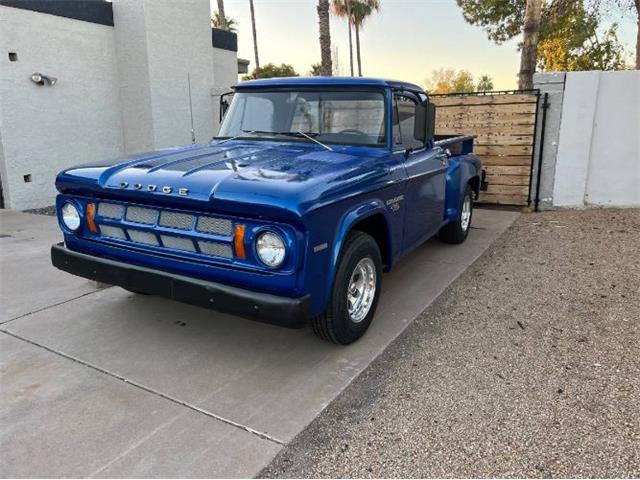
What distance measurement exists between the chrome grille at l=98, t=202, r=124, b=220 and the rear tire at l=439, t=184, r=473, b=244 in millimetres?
4032

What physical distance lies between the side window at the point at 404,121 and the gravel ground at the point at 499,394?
149 centimetres

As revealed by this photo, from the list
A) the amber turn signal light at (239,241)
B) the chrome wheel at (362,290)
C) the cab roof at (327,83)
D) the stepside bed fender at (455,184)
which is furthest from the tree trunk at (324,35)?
the amber turn signal light at (239,241)

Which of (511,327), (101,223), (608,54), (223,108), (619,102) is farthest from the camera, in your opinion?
(608,54)

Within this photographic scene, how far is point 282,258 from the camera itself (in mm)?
2717

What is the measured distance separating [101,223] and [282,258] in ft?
4.86

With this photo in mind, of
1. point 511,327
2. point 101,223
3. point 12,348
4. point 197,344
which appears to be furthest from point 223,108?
point 511,327

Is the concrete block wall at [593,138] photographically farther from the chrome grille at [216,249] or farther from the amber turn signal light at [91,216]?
the amber turn signal light at [91,216]

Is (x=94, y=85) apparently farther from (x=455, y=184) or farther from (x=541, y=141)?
(x=541, y=141)

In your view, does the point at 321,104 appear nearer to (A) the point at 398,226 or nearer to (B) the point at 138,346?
(A) the point at 398,226

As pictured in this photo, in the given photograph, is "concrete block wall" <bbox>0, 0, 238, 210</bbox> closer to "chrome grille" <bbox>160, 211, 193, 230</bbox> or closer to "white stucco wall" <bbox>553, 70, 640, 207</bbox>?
"white stucco wall" <bbox>553, 70, 640, 207</bbox>

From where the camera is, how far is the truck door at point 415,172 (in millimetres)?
4148

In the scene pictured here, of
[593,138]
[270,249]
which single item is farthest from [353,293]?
[593,138]

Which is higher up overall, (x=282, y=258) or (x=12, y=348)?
(x=282, y=258)

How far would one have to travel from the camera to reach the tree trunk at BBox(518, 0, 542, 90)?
10523 mm
